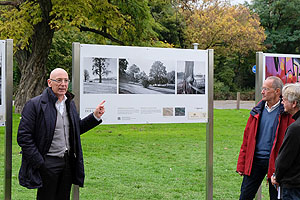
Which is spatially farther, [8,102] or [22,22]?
[22,22]

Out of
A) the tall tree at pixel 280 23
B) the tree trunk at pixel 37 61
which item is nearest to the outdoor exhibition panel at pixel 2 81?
the tree trunk at pixel 37 61

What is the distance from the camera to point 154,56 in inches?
221

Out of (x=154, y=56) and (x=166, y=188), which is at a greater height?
(x=154, y=56)

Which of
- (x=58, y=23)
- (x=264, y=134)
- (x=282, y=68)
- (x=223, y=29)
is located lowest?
(x=264, y=134)

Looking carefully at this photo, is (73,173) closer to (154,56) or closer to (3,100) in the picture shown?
(3,100)

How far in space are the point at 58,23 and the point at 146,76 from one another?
1054 cm

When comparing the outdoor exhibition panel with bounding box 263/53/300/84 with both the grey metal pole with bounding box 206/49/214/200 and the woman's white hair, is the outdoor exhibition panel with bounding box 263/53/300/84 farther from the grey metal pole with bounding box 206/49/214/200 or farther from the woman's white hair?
the woman's white hair

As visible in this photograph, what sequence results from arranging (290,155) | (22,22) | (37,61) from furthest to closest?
(37,61), (22,22), (290,155)

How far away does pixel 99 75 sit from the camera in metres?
5.24

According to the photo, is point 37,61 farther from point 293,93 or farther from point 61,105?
point 293,93

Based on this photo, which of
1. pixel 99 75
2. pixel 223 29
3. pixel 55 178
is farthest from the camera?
pixel 223 29

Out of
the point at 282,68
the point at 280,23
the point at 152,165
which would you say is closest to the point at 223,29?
the point at 280,23

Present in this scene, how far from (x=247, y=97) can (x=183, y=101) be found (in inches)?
1612

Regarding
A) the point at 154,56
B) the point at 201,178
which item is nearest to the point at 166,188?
the point at 201,178
